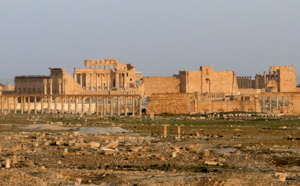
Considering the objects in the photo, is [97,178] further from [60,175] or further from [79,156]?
[79,156]

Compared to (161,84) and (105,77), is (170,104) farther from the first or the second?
(105,77)

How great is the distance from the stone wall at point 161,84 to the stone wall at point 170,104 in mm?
20496

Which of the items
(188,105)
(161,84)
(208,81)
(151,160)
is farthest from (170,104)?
(151,160)

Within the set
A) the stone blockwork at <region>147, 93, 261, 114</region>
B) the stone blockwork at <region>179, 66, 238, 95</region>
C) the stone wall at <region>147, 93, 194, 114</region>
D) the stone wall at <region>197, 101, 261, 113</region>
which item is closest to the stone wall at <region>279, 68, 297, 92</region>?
the stone blockwork at <region>179, 66, 238, 95</region>

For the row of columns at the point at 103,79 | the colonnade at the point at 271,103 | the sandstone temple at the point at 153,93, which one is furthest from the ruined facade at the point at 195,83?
the row of columns at the point at 103,79

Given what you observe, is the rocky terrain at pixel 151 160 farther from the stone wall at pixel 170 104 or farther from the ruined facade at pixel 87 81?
the ruined facade at pixel 87 81

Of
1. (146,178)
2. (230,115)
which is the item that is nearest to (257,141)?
(146,178)

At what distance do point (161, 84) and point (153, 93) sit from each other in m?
21.2

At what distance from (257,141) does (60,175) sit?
1354 cm

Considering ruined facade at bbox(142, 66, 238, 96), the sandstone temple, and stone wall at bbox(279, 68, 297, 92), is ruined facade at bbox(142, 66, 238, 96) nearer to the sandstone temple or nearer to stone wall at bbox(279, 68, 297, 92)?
the sandstone temple

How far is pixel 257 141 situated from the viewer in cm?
3120

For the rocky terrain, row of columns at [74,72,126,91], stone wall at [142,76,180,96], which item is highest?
row of columns at [74,72,126,91]

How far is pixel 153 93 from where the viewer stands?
198 feet

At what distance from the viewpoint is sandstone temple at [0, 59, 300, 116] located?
209 ft
